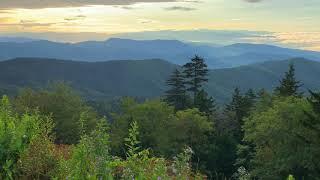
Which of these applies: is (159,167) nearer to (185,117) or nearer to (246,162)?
(246,162)

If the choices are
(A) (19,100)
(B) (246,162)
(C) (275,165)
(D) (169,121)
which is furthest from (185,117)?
(A) (19,100)

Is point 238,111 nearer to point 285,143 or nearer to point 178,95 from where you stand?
point 178,95

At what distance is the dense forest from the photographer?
6.47 metres

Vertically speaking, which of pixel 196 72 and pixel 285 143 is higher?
pixel 196 72

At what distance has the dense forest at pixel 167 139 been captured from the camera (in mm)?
6473

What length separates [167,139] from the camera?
2429 inches

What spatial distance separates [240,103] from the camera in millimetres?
73750

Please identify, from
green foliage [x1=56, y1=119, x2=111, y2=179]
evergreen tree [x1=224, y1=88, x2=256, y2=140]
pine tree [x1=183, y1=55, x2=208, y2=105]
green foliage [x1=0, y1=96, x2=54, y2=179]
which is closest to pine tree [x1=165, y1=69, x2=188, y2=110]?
pine tree [x1=183, y1=55, x2=208, y2=105]

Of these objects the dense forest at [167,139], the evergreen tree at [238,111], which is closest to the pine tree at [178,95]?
the dense forest at [167,139]

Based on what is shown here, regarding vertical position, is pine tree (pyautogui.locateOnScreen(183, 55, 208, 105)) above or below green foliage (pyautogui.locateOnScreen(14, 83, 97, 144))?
above

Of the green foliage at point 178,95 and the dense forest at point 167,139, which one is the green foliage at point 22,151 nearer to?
the dense forest at point 167,139

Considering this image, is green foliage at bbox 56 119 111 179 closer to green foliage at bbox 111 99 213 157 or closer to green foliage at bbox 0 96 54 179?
green foliage at bbox 0 96 54 179

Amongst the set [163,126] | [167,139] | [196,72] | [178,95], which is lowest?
[167,139]

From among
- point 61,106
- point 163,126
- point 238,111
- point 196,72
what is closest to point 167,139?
point 163,126
